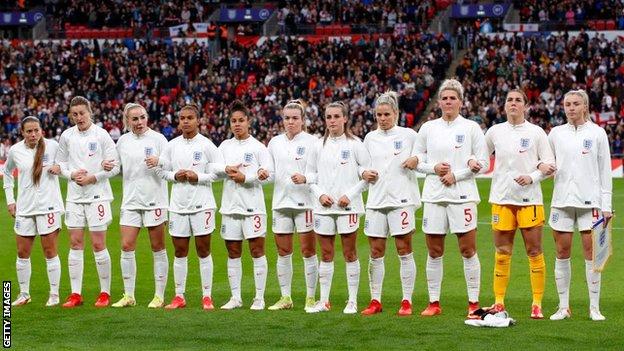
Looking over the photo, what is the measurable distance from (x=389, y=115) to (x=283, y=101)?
27.8 m

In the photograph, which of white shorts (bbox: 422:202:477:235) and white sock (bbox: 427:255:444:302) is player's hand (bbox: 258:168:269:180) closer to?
white shorts (bbox: 422:202:477:235)

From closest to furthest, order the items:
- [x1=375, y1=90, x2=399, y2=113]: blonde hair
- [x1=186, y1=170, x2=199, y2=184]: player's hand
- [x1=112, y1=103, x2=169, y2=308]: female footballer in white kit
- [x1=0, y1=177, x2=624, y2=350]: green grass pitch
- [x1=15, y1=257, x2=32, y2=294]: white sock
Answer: [x1=0, y1=177, x2=624, y2=350]: green grass pitch < [x1=375, y1=90, x2=399, y2=113]: blonde hair < [x1=186, y1=170, x2=199, y2=184]: player's hand < [x1=112, y1=103, x2=169, y2=308]: female footballer in white kit < [x1=15, y1=257, x2=32, y2=294]: white sock

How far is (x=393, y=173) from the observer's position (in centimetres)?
1198

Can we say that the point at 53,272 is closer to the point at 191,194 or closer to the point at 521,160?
the point at 191,194

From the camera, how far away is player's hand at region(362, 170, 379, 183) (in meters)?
11.9

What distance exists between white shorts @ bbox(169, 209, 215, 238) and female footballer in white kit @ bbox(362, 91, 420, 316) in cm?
180

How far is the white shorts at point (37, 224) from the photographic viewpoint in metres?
13.0

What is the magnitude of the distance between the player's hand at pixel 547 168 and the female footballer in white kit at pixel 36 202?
5.41 meters

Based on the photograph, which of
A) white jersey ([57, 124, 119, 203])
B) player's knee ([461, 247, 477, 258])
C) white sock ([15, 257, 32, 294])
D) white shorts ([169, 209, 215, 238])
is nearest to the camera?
player's knee ([461, 247, 477, 258])

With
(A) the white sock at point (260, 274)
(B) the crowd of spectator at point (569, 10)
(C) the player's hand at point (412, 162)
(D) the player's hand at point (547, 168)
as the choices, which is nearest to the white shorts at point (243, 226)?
(A) the white sock at point (260, 274)

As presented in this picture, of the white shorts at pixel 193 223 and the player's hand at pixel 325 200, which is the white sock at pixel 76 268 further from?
the player's hand at pixel 325 200

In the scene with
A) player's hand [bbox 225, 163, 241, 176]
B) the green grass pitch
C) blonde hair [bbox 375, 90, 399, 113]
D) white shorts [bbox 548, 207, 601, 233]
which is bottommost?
the green grass pitch

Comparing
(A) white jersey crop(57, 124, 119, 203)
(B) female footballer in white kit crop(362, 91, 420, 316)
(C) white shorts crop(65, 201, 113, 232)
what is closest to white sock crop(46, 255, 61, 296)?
(C) white shorts crop(65, 201, 113, 232)

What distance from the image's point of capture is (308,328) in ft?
37.2
